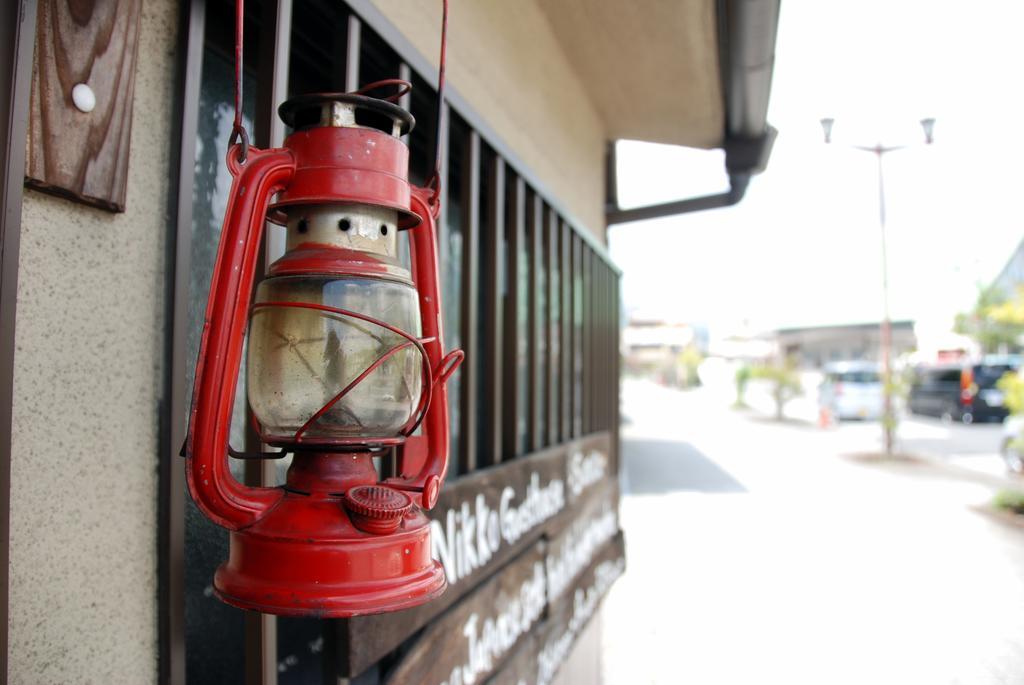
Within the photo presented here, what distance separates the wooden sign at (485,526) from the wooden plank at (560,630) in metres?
0.17

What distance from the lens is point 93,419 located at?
1010 mm

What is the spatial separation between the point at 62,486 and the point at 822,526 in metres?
7.79

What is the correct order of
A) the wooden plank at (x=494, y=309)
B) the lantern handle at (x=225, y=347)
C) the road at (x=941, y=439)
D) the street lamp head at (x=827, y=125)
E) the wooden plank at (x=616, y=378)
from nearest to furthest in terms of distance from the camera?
the lantern handle at (x=225, y=347) < the wooden plank at (x=494, y=309) < the wooden plank at (x=616, y=378) < the street lamp head at (x=827, y=125) < the road at (x=941, y=439)

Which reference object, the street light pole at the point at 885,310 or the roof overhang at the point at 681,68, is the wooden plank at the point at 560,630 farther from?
the street light pole at the point at 885,310

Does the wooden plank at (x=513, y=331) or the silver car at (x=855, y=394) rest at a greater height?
the wooden plank at (x=513, y=331)

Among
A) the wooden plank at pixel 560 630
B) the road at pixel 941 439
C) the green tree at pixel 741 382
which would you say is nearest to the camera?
the wooden plank at pixel 560 630

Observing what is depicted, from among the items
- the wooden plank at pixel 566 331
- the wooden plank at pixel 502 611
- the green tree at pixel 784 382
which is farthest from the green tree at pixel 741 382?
the wooden plank at pixel 502 611

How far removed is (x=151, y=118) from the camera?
43.3 inches

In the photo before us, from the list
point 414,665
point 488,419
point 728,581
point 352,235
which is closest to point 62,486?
point 352,235

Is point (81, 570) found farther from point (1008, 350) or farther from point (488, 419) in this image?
point (1008, 350)

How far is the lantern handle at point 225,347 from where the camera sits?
77 cm

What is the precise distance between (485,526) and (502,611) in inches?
10.9

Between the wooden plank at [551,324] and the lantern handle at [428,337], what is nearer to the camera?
the lantern handle at [428,337]

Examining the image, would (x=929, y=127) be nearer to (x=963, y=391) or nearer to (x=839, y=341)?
(x=963, y=391)
